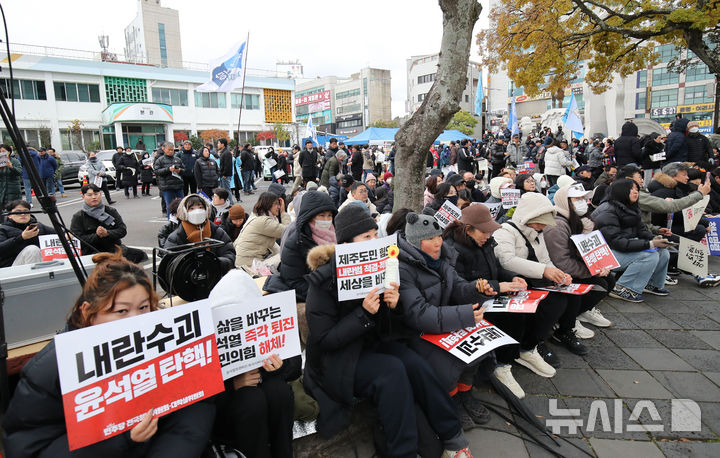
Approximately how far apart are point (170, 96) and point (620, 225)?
154ft

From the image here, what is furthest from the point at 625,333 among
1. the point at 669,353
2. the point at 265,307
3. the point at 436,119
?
the point at 265,307

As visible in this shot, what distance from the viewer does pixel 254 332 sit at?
2.39 metres

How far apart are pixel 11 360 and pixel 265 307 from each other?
5.10ft

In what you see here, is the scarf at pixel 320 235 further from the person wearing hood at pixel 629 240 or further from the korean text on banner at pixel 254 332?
the person wearing hood at pixel 629 240

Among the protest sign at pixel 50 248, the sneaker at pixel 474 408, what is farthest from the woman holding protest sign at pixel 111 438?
the protest sign at pixel 50 248

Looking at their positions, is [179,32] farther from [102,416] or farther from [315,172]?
[102,416]

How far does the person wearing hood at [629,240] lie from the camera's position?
17.1 feet

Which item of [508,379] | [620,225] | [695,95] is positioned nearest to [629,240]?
[620,225]

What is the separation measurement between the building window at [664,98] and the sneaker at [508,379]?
5821cm

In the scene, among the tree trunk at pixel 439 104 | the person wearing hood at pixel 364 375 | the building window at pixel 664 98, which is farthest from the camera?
the building window at pixel 664 98

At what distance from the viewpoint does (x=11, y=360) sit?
2490 millimetres

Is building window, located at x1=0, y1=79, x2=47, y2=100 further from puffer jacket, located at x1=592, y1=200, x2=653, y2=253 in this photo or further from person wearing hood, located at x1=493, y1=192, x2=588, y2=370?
puffer jacket, located at x1=592, y1=200, x2=653, y2=253

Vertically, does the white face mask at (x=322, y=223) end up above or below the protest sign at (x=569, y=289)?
above

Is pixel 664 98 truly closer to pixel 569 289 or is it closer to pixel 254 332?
pixel 569 289
